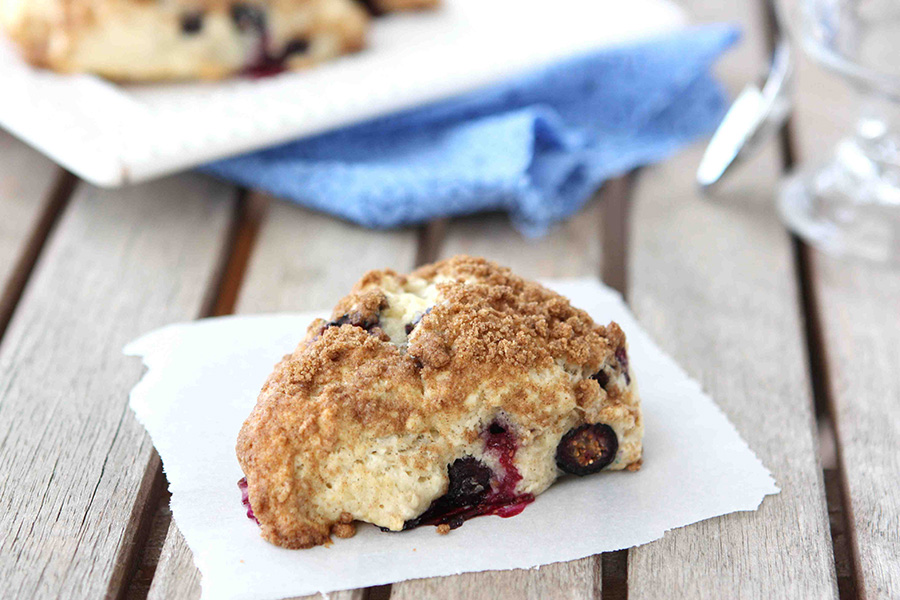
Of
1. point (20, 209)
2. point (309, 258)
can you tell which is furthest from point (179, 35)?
point (309, 258)

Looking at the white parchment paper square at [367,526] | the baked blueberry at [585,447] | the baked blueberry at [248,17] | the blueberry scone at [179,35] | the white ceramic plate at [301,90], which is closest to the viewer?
the white parchment paper square at [367,526]

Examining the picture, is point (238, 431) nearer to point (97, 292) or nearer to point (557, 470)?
point (557, 470)

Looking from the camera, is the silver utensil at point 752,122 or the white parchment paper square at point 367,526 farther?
the silver utensil at point 752,122

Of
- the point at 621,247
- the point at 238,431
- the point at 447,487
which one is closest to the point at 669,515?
Result: the point at 447,487

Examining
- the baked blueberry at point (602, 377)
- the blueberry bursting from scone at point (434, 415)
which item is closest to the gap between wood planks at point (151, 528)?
the blueberry bursting from scone at point (434, 415)

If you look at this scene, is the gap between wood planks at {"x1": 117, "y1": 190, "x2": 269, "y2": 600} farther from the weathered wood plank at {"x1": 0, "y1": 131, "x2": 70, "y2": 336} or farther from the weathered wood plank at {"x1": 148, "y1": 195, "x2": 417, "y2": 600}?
the weathered wood plank at {"x1": 0, "y1": 131, "x2": 70, "y2": 336}

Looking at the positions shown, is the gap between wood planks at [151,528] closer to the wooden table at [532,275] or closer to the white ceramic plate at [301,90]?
the wooden table at [532,275]
